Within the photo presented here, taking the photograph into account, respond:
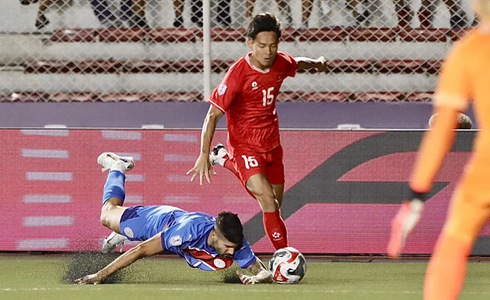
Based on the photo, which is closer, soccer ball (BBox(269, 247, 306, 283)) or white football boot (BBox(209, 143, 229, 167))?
soccer ball (BBox(269, 247, 306, 283))

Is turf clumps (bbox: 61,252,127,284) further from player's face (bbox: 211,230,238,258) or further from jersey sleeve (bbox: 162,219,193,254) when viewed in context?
player's face (bbox: 211,230,238,258)

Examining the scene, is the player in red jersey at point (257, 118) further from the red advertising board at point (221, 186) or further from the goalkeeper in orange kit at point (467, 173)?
the goalkeeper in orange kit at point (467, 173)

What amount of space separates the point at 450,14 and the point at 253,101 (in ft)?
12.9

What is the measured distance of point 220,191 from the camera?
34.4 ft

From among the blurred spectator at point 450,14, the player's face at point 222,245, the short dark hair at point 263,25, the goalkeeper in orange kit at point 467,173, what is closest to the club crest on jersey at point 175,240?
the player's face at point 222,245

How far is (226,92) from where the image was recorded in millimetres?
8586

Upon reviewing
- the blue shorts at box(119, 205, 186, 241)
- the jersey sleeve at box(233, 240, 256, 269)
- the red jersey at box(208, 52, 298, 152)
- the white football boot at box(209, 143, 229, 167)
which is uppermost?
the red jersey at box(208, 52, 298, 152)

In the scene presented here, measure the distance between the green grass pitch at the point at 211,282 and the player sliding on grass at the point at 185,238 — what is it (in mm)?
156

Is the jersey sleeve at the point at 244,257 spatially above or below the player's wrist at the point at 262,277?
above

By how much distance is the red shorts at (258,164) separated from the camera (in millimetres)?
8781

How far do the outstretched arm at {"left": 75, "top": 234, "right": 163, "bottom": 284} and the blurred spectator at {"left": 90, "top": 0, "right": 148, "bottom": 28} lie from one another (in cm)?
482

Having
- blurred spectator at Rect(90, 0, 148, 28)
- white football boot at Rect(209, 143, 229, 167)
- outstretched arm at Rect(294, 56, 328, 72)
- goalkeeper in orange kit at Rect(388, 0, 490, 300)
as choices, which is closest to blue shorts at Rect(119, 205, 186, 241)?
white football boot at Rect(209, 143, 229, 167)

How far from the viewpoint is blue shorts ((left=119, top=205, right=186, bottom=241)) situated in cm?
846

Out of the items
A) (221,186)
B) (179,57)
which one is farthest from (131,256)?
(179,57)
